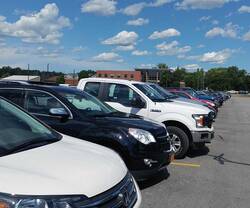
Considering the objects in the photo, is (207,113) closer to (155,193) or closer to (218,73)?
(155,193)

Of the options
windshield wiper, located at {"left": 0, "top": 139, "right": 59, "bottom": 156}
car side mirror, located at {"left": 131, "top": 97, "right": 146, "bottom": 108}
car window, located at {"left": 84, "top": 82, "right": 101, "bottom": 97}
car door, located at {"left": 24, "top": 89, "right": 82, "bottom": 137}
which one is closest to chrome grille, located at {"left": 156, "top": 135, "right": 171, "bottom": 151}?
car door, located at {"left": 24, "top": 89, "right": 82, "bottom": 137}

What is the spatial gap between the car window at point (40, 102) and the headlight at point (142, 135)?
1.27 metres

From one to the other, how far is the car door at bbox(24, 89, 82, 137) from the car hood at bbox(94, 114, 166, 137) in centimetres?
44

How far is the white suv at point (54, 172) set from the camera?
271 cm

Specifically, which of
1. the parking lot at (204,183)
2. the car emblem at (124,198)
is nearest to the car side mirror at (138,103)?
the parking lot at (204,183)

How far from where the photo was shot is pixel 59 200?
108 inches

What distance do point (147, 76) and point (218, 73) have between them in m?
73.7

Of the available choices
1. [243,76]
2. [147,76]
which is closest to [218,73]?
[243,76]

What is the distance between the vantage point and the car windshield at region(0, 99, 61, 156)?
3565 mm

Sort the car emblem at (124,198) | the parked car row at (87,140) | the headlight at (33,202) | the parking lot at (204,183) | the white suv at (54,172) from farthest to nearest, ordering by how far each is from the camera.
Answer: the parking lot at (204,183), the car emblem at (124,198), the parked car row at (87,140), the white suv at (54,172), the headlight at (33,202)

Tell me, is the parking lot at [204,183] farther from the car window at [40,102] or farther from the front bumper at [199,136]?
the car window at [40,102]

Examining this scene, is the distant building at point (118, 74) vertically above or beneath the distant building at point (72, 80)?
above

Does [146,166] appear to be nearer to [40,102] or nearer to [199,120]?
[40,102]

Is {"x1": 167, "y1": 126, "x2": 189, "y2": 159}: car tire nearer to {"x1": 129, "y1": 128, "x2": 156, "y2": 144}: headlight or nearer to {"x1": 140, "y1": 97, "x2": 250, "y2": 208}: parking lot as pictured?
{"x1": 140, "y1": 97, "x2": 250, "y2": 208}: parking lot
